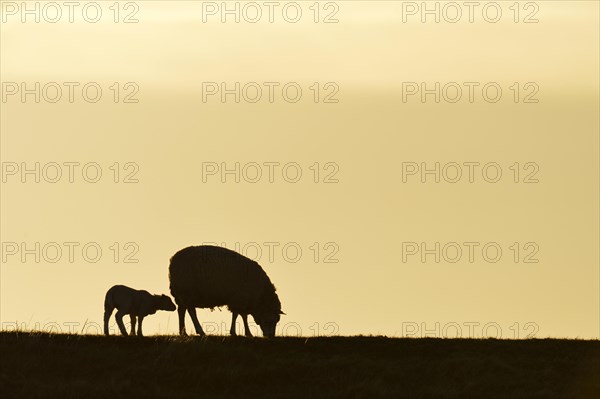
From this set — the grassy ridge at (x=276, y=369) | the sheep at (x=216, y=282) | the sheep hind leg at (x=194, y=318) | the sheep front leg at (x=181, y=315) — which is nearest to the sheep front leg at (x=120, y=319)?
the sheep at (x=216, y=282)

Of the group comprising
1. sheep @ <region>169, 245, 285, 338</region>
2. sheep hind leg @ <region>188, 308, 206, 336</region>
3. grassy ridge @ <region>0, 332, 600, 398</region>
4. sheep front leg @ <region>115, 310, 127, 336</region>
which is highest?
sheep @ <region>169, 245, 285, 338</region>

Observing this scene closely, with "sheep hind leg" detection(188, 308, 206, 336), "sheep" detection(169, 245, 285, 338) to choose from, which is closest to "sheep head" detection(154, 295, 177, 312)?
"sheep" detection(169, 245, 285, 338)

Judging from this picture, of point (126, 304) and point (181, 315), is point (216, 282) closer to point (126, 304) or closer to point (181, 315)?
point (181, 315)

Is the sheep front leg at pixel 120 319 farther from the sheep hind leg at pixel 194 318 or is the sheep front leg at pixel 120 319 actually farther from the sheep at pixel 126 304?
the sheep hind leg at pixel 194 318

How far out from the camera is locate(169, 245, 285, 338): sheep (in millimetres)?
37625

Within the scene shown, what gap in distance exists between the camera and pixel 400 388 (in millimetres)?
27359

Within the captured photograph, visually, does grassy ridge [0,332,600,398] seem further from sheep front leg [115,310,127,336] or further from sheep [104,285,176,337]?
sheep front leg [115,310,127,336]

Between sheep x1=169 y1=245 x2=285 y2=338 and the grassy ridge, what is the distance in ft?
21.1

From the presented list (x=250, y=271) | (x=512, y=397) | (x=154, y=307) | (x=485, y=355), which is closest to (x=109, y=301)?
(x=154, y=307)

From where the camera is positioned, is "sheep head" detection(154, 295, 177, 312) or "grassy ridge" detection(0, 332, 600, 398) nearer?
"grassy ridge" detection(0, 332, 600, 398)

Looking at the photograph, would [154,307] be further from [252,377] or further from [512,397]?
[512,397]

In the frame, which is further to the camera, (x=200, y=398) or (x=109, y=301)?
(x=109, y=301)

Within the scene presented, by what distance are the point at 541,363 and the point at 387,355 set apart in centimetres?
325

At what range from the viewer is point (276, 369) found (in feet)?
92.6
